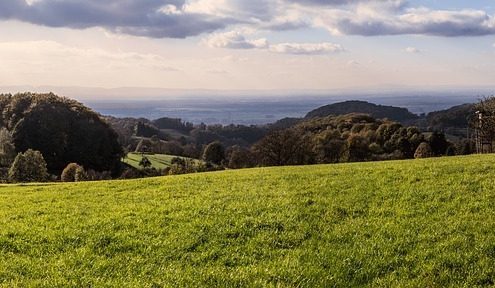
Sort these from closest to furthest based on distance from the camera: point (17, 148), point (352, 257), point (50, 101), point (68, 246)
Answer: point (352, 257) → point (68, 246) → point (17, 148) → point (50, 101)

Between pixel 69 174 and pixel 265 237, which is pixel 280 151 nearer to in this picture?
pixel 69 174

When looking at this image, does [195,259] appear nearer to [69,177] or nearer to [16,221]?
[16,221]

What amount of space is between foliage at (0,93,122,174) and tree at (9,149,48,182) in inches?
781

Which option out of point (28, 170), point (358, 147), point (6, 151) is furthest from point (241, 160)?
point (6, 151)

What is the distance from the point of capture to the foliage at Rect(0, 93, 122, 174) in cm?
7088

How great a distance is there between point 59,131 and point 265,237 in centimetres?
6884

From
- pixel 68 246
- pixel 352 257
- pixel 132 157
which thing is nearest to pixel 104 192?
pixel 68 246

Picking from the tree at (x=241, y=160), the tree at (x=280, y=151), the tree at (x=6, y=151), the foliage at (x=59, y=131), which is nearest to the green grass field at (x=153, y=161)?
the foliage at (x=59, y=131)

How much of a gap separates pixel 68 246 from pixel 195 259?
257cm

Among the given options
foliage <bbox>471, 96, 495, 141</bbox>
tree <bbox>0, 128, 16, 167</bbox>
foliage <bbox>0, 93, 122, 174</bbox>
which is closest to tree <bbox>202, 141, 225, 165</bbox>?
foliage <bbox>0, 93, 122, 174</bbox>

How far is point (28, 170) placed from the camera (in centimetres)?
5031

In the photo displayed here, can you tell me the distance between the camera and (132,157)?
9544 centimetres

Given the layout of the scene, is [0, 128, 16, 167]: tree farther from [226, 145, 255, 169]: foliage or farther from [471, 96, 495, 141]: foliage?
[471, 96, 495, 141]: foliage

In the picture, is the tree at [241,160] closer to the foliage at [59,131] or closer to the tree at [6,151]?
the foliage at [59,131]
